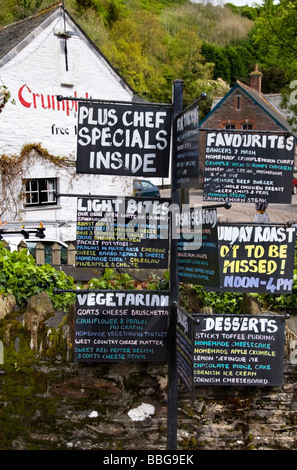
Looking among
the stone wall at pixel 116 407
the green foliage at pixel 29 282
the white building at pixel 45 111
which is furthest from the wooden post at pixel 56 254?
the stone wall at pixel 116 407

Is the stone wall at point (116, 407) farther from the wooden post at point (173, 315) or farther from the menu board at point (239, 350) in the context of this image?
the wooden post at point (173, 315)

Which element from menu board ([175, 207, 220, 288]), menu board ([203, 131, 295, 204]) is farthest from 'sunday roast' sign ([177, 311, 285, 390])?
menu board ([203, 131, 295, 204])

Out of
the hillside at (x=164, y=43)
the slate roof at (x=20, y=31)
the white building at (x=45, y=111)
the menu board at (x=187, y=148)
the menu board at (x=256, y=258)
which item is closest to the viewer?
the menu board at (x=187, y=148)

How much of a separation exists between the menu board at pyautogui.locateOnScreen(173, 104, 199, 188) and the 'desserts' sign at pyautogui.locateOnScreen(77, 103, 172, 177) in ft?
0.54

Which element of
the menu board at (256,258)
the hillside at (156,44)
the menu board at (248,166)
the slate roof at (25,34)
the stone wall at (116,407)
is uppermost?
the hillside at (156,44)

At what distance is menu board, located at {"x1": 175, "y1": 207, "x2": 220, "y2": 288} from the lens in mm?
3154

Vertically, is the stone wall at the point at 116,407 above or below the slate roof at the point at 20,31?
below

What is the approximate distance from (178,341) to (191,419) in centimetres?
93

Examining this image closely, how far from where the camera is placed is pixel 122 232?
3.58 m

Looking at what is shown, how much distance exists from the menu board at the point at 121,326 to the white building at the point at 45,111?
10.6 metres

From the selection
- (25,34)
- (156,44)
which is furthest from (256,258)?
(156,44)

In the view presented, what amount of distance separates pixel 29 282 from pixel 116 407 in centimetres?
146

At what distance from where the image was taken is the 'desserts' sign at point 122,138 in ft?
11.3
